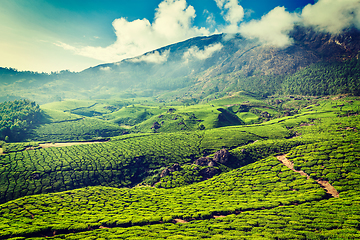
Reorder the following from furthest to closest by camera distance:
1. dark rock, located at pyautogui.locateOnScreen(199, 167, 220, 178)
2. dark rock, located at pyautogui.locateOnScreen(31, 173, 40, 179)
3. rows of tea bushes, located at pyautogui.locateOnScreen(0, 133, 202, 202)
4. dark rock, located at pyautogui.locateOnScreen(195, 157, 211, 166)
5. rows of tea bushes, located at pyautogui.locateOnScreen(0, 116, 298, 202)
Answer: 1. dark rock, located at pyautogui.locateOnScreen(195, 157, 211, 166)
2. dark rock, located at pyautogui.locateOnScreen(199, 167, 220, 178)
3. dark rock, located at pyautogui.locateOnScreen(31, 173, 40, 179)
4. rows of tea bushes, located at pyautogui.locateOnScreen(0, 116, 298, 202)
5. rows of tea bushes, located at pyautogui.locateOnScreen(0, 133, 202, 202)

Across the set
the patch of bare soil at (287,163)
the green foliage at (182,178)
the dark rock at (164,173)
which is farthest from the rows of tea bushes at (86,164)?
the patch of bare soil at (287,163)

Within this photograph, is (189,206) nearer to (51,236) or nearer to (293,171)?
(51,236)

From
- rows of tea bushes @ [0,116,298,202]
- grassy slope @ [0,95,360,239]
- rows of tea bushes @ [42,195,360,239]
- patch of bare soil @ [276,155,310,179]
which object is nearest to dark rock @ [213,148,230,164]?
grassy slope @ [0,95,360,239]

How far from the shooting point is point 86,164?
413 ft

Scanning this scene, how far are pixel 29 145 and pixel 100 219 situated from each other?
151 meters

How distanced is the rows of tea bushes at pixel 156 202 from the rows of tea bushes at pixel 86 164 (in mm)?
16929

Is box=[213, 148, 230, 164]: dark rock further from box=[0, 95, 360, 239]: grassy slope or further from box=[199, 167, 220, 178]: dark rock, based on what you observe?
box=[199, 167, 220, 178]: dark rock

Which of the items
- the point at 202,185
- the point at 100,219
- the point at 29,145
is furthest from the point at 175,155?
the point at 29,145

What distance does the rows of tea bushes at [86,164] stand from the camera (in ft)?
338

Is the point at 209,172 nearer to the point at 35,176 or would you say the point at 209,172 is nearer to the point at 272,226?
the point at 272,226

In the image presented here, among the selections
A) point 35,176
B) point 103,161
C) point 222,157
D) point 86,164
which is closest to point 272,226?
point 222,157

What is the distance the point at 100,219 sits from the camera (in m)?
67.6

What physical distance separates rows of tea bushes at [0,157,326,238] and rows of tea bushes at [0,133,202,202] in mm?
16929

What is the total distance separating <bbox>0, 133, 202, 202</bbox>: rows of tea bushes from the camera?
10307cm
